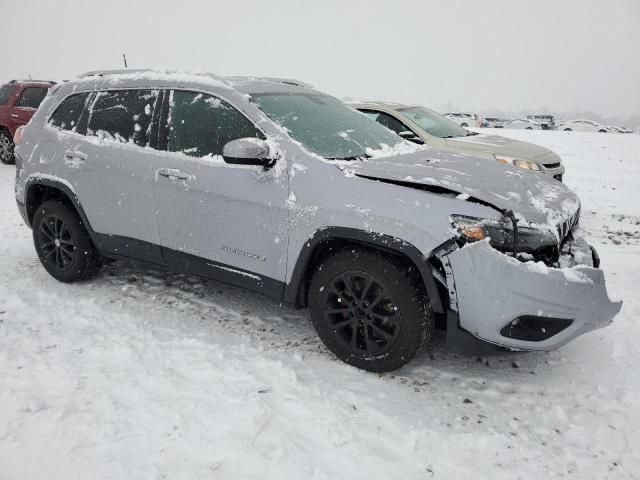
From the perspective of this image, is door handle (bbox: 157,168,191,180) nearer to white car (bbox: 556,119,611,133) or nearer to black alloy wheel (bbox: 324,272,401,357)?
black alloy wheel (bbox: 324,272,401,357)

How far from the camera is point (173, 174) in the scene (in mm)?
3438

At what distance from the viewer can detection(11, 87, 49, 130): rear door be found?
10.5m

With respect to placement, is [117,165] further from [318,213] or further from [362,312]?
[362,312]

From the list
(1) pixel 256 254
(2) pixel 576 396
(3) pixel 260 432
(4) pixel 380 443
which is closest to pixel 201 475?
(3) pixel 260 432

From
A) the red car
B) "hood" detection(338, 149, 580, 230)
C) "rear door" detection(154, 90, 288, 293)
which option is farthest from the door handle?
the red car

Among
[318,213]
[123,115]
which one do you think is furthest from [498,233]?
[123,115]

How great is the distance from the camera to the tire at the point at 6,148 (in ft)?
36.2

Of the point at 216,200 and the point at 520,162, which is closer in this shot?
the point at 216,200

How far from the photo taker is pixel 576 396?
9.33 ft

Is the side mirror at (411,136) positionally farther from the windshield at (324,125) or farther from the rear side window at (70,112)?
the rear side window at (70,112)

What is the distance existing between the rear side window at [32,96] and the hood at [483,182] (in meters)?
10.4

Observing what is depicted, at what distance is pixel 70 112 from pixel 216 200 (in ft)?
6.18

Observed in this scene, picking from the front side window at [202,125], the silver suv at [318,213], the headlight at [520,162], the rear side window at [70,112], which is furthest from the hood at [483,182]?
the headlight at [520,162]

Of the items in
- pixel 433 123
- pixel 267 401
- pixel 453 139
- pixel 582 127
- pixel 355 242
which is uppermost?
pixel 433 123
